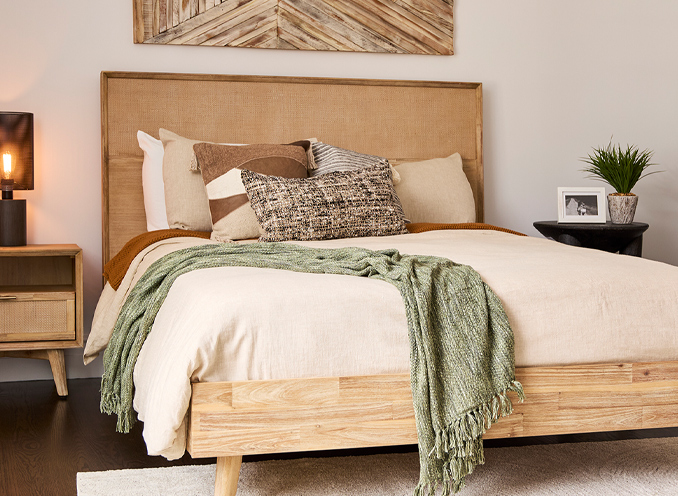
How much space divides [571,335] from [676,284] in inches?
13.8

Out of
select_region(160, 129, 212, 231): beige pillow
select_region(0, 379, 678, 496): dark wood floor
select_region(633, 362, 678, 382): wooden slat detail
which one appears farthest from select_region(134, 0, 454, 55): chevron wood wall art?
select_region(633, 362, 678, 382): wooden slat detail

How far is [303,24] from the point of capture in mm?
3523

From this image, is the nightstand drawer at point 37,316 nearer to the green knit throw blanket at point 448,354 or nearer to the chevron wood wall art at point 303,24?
the green knit throw blanket at point 448,354

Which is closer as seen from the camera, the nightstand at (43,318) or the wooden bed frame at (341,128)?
the wooden bed frame at (341,128)

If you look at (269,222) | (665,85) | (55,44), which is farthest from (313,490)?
(665,85)

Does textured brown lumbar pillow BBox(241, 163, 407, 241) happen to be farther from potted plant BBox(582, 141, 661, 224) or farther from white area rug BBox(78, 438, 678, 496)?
potted plant BBox(582, 141, 661, 224)

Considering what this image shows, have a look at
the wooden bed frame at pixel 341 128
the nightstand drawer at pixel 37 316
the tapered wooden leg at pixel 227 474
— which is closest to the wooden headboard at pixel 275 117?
the wooden bed frame at pixel 341 128

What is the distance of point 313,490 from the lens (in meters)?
1.89

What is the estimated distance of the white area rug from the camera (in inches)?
74.4

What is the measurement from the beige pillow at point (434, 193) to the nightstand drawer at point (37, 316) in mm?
1553

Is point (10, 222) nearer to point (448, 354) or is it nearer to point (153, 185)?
point (153, 185)

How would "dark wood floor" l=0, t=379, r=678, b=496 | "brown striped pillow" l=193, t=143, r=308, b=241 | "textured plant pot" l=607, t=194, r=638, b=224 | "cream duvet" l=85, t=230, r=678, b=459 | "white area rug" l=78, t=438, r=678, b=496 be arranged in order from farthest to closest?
"textured plant pot" l=607, t=194, r=638, b=224, "brown striped pillow" l=193, t=143, r=308, b=241, "dark wood floor" l=0, t=379, r=678, b=496, "white area rug" l=78, t=438, r=678, b=496, "cream duvet" l=85, t=230, r=678, b=459

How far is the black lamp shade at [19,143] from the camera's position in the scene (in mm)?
3002

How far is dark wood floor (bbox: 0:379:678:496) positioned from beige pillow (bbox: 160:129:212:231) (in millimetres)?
830
